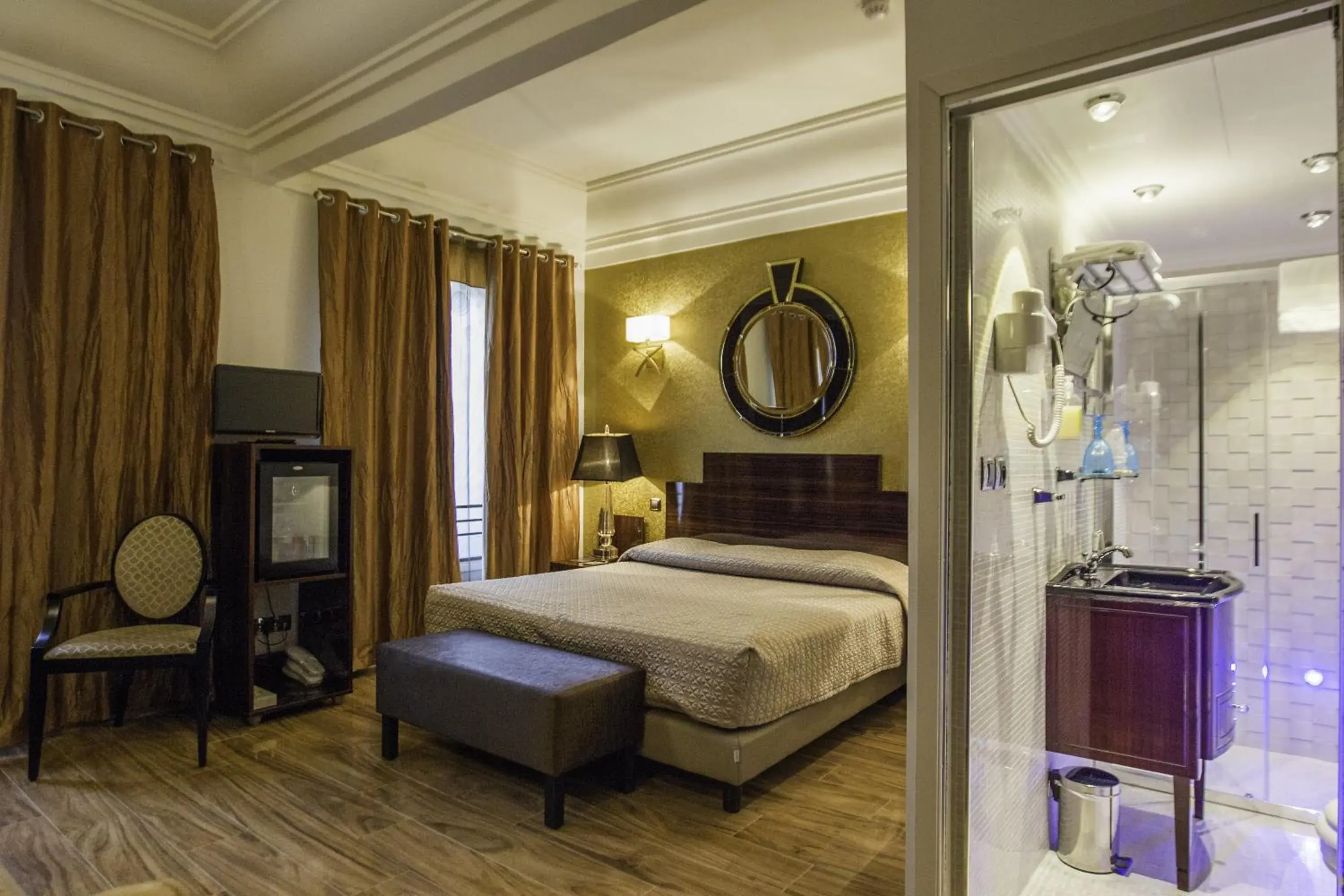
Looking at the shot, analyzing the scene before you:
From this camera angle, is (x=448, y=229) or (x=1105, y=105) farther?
(x=448, y=229)

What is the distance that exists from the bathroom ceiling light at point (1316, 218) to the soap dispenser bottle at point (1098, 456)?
0.89 meters

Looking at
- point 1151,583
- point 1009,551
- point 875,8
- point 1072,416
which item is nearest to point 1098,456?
point 1072,416

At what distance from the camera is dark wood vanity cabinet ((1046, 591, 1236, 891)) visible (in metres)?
2.20

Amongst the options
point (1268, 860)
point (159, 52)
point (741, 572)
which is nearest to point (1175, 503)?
point (1268, 860)

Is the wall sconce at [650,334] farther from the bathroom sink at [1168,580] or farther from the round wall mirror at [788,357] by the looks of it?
the bathroom sink at [1168,580]

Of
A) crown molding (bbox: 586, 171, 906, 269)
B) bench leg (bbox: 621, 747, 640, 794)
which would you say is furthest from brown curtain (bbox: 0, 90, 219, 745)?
crown molding (bbox: 586, 171, 906, 269)

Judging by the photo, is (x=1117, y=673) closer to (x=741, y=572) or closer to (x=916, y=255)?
(x=916, y=255)

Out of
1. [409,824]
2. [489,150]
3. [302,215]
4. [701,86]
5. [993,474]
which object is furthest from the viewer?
[489,150]

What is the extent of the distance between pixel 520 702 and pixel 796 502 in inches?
92.8

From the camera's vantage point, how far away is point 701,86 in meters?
3.82

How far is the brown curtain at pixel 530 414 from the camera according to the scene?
16.1 feet

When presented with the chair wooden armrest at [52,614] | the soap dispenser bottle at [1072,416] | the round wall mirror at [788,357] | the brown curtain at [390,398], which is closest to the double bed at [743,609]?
the round wall mirror at [788,357]

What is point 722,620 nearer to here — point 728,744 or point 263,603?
point 728,744

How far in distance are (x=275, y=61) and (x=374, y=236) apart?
3.49 feet
